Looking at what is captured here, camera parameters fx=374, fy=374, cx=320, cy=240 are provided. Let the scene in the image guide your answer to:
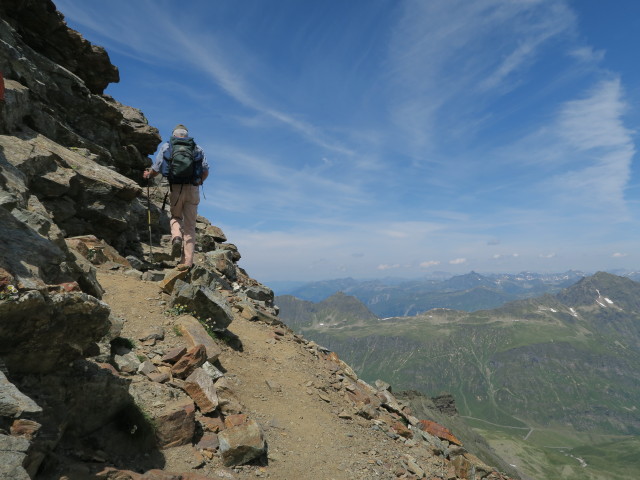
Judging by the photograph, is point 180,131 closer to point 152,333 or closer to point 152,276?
point 152,276

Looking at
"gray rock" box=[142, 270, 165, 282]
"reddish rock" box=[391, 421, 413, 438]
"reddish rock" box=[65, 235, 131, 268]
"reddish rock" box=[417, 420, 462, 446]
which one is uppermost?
"reddish rock" box=[65, 235, 131, 268]

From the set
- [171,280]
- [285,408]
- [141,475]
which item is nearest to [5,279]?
[141,475]

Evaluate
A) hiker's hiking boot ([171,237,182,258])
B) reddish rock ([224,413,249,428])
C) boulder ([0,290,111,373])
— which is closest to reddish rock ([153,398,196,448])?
reddish rock ([224,413,249,428])

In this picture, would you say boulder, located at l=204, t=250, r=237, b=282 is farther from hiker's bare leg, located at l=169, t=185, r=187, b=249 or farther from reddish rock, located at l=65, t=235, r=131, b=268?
hiker's bare leg, located at l=169, t=185, r=187, b=249

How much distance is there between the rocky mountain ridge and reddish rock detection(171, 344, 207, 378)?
1.3 inches

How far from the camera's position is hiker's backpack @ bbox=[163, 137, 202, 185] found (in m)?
15.1

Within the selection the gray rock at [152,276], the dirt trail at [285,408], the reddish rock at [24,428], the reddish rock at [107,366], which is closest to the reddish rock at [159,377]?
the reddish rock at [107,366]

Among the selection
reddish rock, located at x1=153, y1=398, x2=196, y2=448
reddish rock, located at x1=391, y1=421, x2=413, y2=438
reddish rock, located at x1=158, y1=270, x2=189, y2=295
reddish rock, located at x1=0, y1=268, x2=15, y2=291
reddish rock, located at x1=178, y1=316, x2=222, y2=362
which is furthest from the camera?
reddish rock, located at x1=158, y1=270, x2=189, y2=295

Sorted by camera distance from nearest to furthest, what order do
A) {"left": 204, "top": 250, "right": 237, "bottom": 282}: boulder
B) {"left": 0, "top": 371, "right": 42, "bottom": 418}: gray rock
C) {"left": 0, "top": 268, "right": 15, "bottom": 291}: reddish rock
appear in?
{"left": 0, "top": 371, "right": 42, "bottom": 418}: gray rock → {"left": 0, "top": 268, "right": 15, "bottom": 291}: reddish rock → {"left": 204, "top": 250, "right": 237, "bottom": 282}: boulder

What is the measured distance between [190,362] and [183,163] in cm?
814

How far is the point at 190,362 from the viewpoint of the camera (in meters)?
10.7

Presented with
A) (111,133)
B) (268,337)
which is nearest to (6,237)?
(268,337)

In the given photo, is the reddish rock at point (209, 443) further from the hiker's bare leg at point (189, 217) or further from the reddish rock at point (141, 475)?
the hiker's bare leg at point (189, 217)

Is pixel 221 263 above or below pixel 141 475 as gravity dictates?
above
